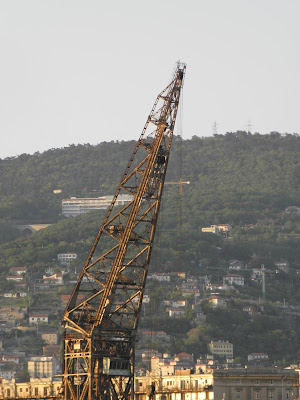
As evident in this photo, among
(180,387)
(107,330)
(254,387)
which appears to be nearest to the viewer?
(107,330)

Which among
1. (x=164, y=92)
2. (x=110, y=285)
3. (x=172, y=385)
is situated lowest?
(x=172, y=385)

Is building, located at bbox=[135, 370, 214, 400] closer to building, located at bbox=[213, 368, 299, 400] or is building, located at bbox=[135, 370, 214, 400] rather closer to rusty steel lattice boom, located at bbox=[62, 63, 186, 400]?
building, located at bbox=[213, 368, 299, 400]

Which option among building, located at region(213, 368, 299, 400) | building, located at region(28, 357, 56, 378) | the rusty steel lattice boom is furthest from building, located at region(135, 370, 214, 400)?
building, located at region(28, 357, 56, 378)

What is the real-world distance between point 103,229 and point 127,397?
9.49m

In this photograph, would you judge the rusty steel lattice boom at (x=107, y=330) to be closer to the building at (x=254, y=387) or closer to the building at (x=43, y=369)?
the building at (x=254, y=387)

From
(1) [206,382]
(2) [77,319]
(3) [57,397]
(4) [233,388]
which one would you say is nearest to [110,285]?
(2) [77,319]

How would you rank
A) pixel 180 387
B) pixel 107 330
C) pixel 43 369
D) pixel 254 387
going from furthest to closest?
1. pixel 43 369
2. pixel 180 387
3. pixel 254 387
4. pixel 107 330

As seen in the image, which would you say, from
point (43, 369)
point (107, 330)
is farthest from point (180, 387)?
point (43, 369)

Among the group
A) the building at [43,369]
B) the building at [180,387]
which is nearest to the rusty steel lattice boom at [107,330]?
the building at [180,387]

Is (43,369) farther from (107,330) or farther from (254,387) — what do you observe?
(107,330)

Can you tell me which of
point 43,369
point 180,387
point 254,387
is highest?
point 254,387

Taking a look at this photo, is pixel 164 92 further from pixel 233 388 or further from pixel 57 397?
pixel 233 388

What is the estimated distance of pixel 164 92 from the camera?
94688 millimetres

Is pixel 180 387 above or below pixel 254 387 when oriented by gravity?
below
